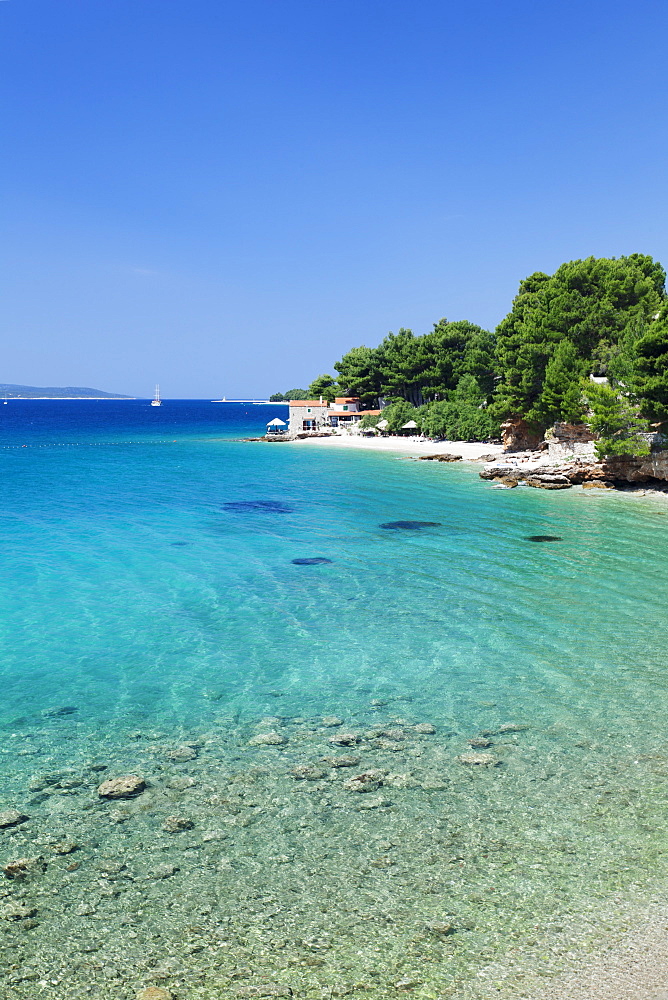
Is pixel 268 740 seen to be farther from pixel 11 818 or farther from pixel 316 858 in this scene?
pixel 11 818

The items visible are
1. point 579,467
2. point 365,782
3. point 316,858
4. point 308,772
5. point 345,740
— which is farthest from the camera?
point 579,467

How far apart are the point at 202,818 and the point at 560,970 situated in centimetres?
469

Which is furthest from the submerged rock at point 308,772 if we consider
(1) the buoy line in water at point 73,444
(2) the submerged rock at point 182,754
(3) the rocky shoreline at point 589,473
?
(1) the buoy line in water at point 73,444

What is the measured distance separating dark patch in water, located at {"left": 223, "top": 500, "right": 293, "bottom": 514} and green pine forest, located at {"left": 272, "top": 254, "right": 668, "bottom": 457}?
813 inches

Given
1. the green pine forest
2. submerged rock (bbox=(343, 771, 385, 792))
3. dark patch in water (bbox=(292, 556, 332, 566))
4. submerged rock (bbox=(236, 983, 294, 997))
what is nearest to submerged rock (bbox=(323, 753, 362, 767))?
submerged rock (bbox=(343, 771, 385, 792))

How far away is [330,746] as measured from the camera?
1064cm

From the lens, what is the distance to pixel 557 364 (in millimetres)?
51188

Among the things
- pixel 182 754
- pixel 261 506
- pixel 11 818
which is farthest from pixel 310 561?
pixel 11 818

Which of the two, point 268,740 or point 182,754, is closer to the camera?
point 182,754

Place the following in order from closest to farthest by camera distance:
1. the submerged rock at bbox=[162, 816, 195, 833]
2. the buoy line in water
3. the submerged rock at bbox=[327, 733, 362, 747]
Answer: the submerged rock at bbox=[162, 816, 195, 833] < the submerged rock at bbox=[327, 733, 362, 747] < the buoy line in water

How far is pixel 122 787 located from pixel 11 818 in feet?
4.76

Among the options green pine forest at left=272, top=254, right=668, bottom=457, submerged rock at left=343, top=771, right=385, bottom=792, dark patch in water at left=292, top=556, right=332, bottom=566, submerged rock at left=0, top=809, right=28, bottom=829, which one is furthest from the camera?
green pine forest at left=272, top=254, right=668, bottom=457

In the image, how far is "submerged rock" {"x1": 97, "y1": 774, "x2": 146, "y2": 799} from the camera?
9185 millimetres

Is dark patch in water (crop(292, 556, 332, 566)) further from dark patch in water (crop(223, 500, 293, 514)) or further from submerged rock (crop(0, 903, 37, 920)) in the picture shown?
submerged rock (crop(0, 903, 37, 920))
